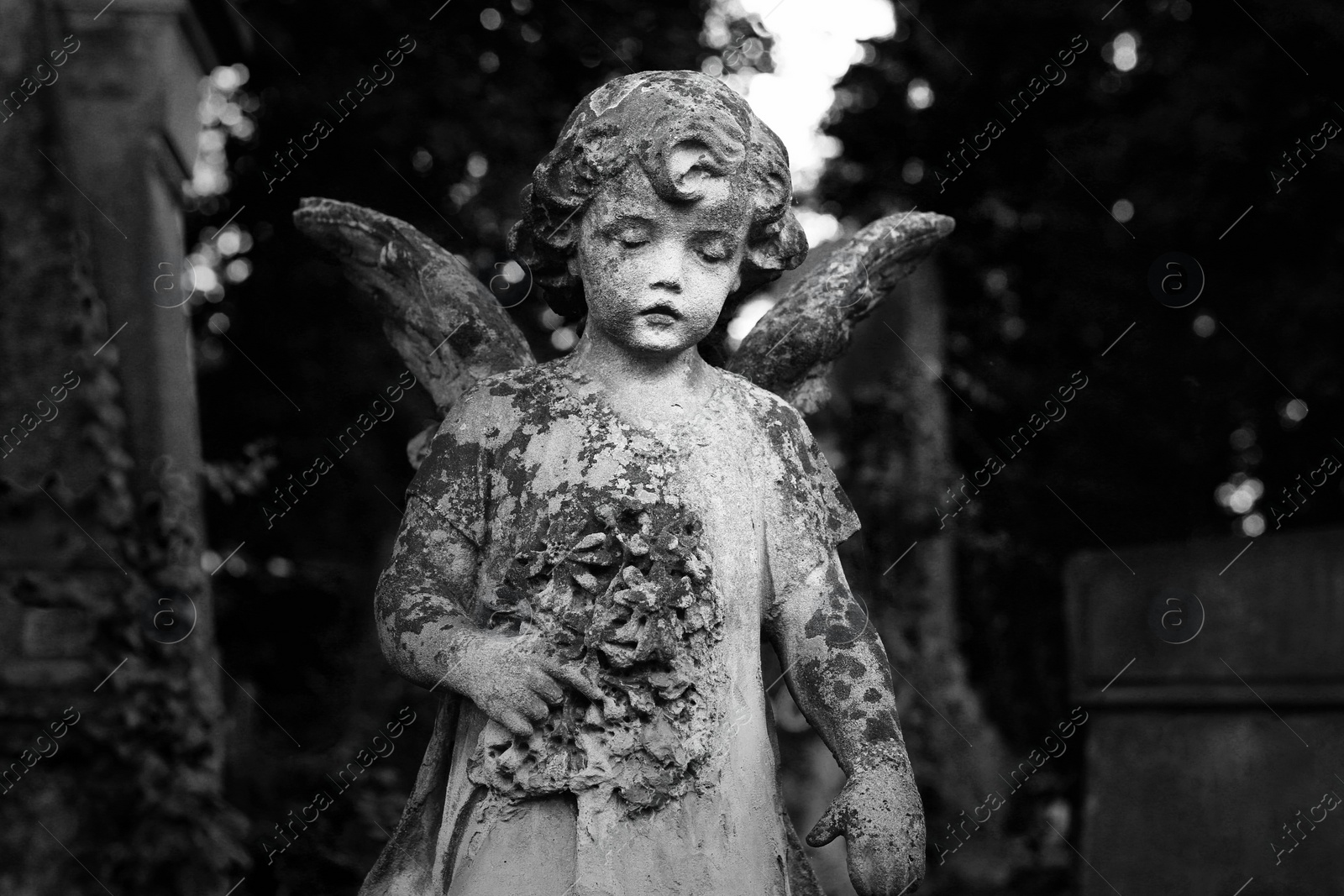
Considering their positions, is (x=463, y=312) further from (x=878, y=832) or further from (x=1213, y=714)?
(x=1213, y=714)

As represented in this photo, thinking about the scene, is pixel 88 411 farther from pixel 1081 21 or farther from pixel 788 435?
pixel 1081 21

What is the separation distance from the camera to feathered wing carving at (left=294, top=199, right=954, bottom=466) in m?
3.14

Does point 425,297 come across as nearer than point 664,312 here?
No

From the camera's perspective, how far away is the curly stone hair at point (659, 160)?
255cm

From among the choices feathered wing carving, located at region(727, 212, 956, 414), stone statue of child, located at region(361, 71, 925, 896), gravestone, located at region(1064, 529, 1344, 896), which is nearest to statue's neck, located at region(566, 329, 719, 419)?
stone statue of child, located at region(361, 71, 925, 896)

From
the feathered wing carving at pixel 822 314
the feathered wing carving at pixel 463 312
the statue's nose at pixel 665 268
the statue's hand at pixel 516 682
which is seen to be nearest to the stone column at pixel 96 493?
the feathered wing carving at pixel 463 312

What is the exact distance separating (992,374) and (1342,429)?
2204 millimetres

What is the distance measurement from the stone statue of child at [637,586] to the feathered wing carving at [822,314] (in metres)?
0.41

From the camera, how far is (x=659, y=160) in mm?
2537

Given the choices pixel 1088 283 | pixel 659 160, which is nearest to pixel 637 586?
pixel 659 160

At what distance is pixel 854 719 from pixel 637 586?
0.48 meters

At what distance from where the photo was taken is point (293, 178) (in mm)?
8148

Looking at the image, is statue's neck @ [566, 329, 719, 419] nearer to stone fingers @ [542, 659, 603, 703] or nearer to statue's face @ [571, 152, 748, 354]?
statue's face @ [571, 152, 748, 354]

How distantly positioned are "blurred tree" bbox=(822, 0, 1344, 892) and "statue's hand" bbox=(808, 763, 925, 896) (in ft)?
18.7
